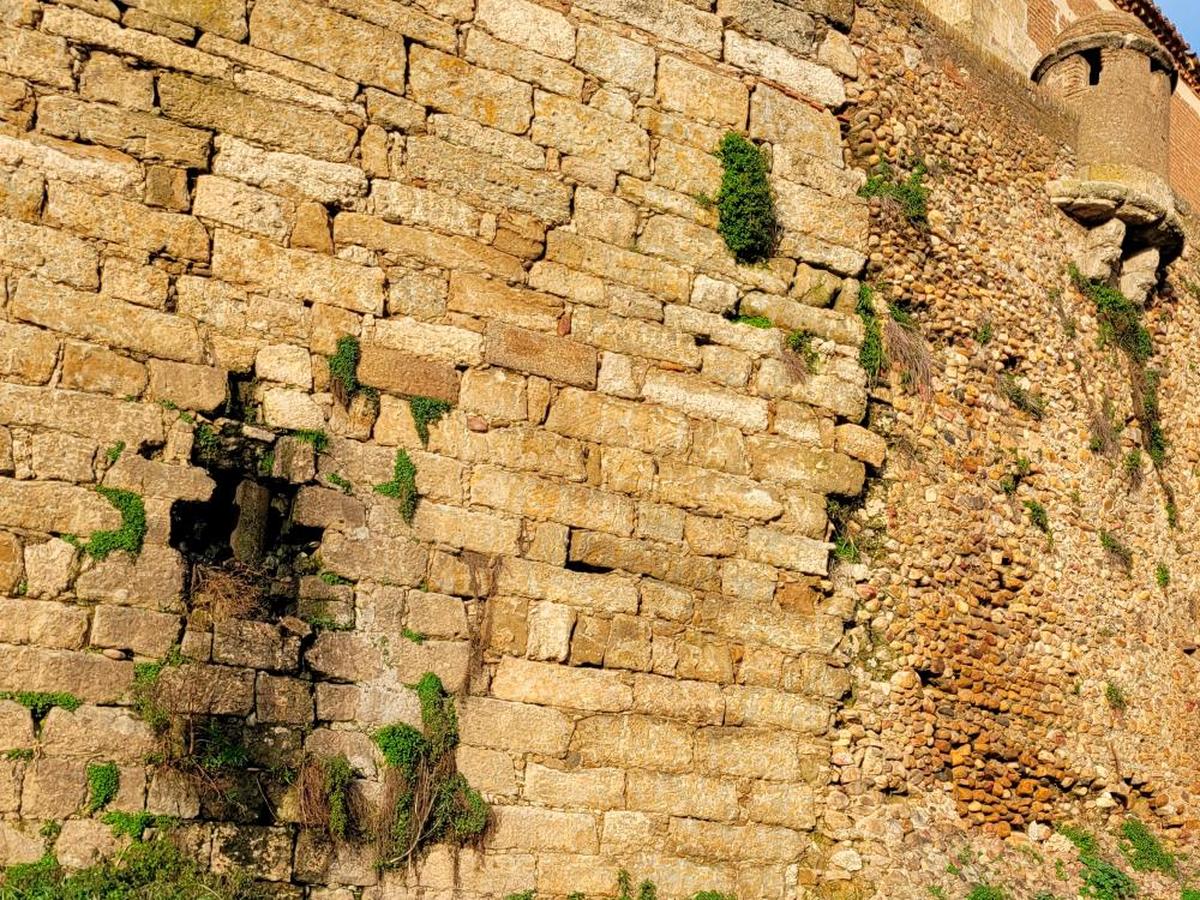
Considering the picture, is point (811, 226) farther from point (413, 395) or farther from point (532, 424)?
point (413, 395)

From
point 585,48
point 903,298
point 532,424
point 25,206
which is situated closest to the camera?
point 25,206

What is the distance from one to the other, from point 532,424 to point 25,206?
2.67 meters

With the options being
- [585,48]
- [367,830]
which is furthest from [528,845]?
[585,48]

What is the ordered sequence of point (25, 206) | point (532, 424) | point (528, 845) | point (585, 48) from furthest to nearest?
point (585, 48) < point (532, 424) < point (528, 845) < point (25, 206)

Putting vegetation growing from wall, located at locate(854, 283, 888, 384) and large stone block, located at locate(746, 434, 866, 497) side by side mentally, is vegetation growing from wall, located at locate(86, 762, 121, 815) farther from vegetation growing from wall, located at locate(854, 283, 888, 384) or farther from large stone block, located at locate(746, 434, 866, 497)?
vegetation growing from wall, located at locate(854, 283, 888, 384)

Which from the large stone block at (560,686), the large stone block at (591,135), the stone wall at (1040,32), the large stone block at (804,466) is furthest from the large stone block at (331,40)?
the stone wall at (1040,32)

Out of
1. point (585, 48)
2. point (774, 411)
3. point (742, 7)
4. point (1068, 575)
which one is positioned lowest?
point (1068, 575)

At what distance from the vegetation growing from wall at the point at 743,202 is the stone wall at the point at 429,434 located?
0.29ft

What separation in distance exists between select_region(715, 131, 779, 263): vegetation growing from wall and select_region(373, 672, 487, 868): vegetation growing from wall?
324 centimetres

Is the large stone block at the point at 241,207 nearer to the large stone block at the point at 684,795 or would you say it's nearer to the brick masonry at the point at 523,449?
the brick masonry at the point at 523,449

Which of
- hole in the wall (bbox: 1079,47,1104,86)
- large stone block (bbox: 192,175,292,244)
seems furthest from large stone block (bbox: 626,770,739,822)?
hole in the wall (bbox: 1079,47,1104,86)

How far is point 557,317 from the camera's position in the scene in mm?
7559

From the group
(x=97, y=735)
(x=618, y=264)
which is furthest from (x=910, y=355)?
(x=97, y=735)

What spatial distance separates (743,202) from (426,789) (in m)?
3.90
